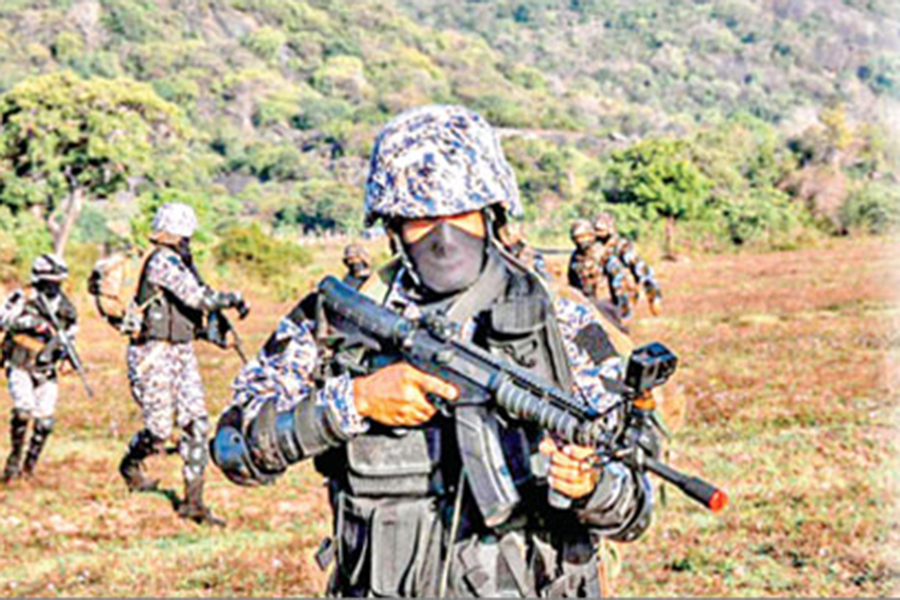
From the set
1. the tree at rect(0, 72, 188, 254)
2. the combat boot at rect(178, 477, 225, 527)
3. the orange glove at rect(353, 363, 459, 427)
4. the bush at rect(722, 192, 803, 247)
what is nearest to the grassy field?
the combat boot at rect(178, 477, 225, 527)

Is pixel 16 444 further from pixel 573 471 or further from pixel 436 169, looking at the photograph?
pixel 573 471

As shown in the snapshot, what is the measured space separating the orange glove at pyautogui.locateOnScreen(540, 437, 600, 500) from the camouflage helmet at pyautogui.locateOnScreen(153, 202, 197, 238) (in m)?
6.06

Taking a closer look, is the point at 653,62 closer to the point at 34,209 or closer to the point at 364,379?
the point at 34,209

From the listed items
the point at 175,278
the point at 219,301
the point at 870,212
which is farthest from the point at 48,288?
the point at 870,212

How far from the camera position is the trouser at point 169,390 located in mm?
8578

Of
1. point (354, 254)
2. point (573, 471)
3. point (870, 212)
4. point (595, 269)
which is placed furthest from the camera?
point (870, 212)

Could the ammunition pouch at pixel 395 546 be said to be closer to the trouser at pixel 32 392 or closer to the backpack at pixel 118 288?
the backpack at pixel 118 288

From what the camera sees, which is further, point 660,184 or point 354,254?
point 660,184

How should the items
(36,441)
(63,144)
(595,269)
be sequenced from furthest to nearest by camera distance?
(63,144) < (595,269) < (36,441)

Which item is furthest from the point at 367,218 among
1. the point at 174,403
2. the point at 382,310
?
the point at 174,403

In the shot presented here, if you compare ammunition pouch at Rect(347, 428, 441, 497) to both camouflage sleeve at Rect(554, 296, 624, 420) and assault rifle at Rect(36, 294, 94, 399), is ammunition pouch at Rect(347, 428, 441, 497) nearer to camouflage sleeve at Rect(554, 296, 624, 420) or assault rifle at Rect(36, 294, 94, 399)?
camouflage sleeve at Rect(554, 296, 624, 420)

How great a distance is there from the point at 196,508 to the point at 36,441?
6.74 feet

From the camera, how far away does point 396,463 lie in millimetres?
2732

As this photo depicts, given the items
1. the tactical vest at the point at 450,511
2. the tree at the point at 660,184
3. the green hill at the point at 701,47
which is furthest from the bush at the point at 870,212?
the green hill at the point at 701,47
